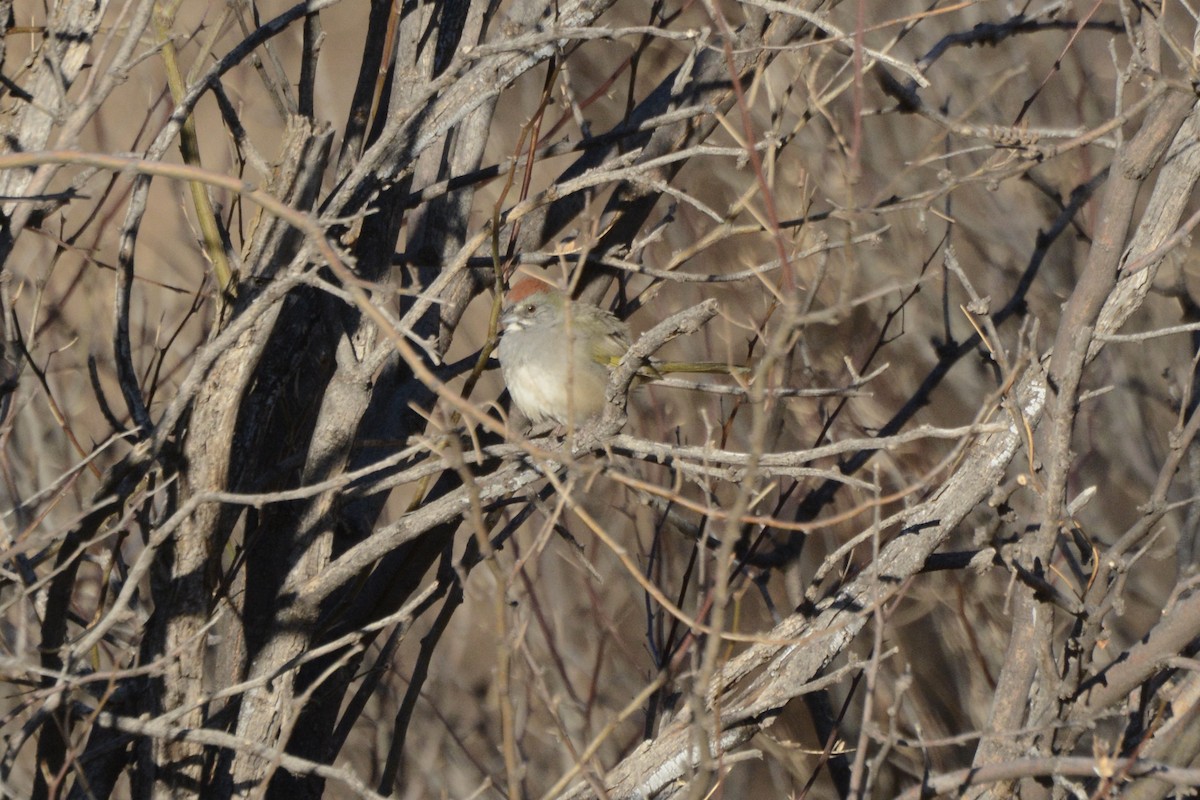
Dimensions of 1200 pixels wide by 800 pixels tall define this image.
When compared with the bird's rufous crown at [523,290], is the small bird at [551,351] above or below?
below

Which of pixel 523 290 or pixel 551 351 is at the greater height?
pixel 523 290

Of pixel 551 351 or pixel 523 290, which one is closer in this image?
pixel 551 351

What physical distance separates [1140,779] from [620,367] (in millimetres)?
1856

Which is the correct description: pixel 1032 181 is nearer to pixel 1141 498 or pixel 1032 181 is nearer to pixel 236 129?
A: pixel 1141 498

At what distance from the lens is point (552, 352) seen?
5203 millimetres

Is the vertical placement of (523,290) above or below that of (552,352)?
above

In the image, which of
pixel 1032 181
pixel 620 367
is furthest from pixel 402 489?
pixel 620 367

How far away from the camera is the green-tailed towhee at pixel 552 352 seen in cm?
511

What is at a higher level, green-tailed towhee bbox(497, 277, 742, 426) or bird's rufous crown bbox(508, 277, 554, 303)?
bird's rufous crown bbox(508, 277, 554, 303)

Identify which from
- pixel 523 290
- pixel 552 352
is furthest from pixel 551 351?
pixel 523 290

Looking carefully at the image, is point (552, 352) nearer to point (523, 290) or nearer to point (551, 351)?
point (551, 351)

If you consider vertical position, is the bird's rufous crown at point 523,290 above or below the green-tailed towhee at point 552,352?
above

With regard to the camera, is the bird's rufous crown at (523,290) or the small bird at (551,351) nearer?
the small bird at (551,351)

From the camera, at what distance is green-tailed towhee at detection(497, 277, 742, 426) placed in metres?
5.11
